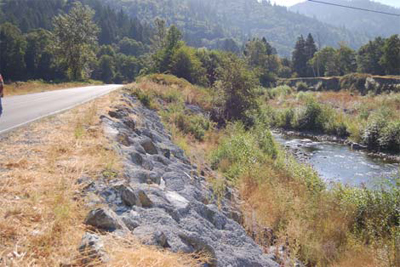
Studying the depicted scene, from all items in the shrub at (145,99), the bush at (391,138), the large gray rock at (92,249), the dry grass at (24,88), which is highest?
the large gray rock at (92,249)

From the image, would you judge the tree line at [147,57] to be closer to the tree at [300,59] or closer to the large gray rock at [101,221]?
the tree at [300,59]

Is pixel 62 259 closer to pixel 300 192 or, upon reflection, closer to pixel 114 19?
pixel 300 192

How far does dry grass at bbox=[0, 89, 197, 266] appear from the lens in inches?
112

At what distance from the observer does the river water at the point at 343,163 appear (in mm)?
15255

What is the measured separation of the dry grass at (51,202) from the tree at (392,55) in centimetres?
6325

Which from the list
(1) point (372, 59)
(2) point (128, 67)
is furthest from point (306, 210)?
(2) point (128, 67)

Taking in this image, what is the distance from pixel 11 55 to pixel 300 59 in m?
65.9

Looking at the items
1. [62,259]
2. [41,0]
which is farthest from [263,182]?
[41,0]

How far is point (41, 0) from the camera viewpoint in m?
133

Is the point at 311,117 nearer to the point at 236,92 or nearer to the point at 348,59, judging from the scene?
the point at 236,92

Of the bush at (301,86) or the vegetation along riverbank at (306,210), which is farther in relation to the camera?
the bush at (301,86)

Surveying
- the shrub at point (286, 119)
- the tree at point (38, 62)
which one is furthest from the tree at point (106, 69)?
the shrub at point (286, 119)

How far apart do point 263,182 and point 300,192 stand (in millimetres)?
1231

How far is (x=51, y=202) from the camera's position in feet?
12.0
